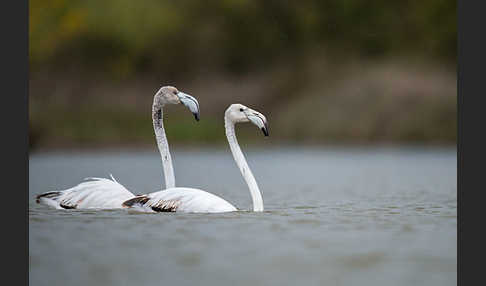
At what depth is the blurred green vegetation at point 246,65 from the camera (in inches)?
1212

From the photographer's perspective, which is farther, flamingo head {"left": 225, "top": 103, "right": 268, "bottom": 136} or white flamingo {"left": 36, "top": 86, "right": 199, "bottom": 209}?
white flamingo {"left": 36, "top": 86, "right": 199, "bottom": 209}

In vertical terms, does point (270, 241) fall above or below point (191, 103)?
below

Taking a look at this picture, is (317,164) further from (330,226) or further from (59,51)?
(59,51)

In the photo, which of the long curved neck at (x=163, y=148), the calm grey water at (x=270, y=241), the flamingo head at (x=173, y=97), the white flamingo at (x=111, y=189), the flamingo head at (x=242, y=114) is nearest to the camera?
the calm grey water at (x=270, y=241)

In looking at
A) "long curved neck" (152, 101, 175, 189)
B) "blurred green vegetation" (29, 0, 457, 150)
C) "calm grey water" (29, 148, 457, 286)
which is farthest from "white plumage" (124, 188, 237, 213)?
"blurred green vegetation" (29, 0, 457, 150)

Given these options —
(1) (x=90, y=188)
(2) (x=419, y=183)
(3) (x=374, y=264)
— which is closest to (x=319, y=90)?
(2) (x=419, y=183)

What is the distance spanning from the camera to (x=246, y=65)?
38.1m

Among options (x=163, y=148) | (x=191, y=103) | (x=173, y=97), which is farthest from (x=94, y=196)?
(x=191, y=103)

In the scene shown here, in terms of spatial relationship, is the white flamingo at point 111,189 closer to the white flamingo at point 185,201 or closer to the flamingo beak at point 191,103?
the flamingo beak at point 191,103

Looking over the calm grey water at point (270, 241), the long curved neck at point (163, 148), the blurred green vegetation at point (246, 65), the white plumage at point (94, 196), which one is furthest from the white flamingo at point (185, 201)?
the blurred green vegetation at point (246, 65)

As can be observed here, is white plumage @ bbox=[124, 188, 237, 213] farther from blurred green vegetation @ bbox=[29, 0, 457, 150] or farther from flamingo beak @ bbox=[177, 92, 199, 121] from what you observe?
blurred green vegetation @ bbox=[29, 0, 457, 150]

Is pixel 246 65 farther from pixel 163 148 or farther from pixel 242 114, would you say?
pixel 242 114

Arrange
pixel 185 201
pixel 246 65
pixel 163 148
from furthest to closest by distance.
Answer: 1. pixel 246 65
2. pixel 163 148
3. pixel 185 201

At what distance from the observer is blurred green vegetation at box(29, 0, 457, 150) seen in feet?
101
